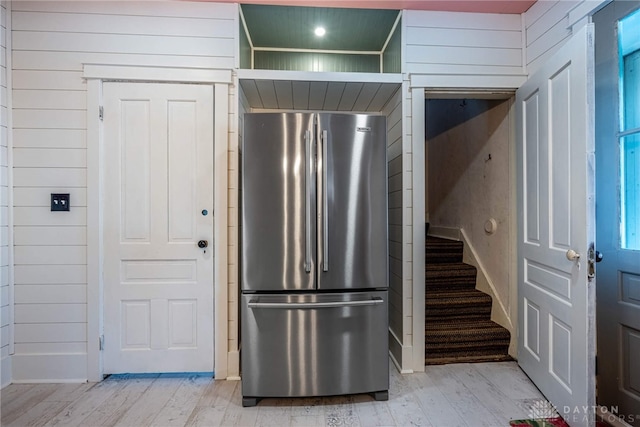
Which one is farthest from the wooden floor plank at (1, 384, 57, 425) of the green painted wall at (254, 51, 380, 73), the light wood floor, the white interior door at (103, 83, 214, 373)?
the green painted wall at (254, 51, 380, 73)

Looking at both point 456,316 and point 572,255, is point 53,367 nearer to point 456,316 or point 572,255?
point 456,316

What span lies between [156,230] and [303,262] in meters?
1.14

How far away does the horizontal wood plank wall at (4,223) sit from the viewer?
6.54ft

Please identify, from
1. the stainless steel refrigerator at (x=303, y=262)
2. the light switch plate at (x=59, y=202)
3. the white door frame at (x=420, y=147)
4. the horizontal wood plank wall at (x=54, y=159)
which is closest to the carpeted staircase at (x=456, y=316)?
the white door frame at (x=420, y=147)

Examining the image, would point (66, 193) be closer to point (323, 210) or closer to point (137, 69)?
point (137, 69)

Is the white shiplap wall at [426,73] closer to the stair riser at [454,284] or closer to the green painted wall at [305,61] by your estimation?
the green painted wall at [305,61]

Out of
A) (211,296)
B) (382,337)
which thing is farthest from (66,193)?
(382,337)

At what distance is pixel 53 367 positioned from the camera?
2.06 meters

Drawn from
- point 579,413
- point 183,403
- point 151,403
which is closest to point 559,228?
point 579,413

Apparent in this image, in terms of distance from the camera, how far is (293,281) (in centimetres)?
179

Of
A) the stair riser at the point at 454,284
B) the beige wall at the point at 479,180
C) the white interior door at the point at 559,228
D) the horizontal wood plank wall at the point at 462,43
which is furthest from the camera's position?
the stair riser at the point at 454,284

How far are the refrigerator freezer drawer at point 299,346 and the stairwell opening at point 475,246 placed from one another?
3.01 ft

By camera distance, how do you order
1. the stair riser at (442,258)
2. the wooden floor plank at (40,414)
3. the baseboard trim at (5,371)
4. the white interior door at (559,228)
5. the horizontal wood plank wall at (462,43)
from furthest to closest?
the stair riser at (442,258), the horizontal wood plank wall at (462,43), the baseboard trim at (5,371), the wooden floor plank at (40,414), the white interior door at (559,228)

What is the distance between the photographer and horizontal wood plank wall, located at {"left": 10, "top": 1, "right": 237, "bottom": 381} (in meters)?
2.05
